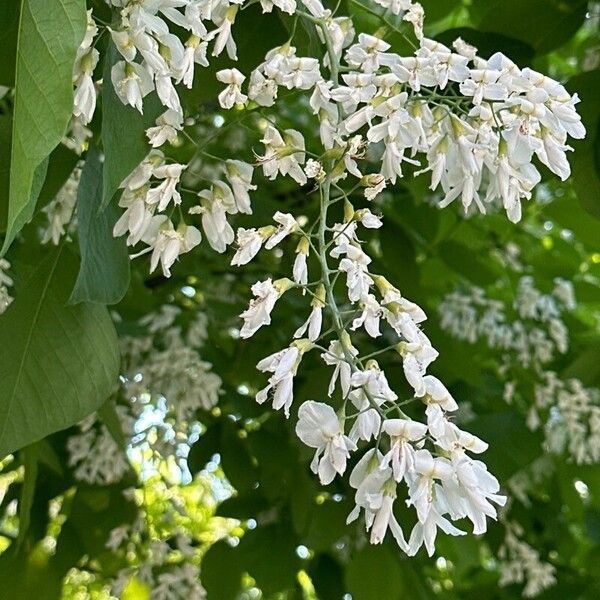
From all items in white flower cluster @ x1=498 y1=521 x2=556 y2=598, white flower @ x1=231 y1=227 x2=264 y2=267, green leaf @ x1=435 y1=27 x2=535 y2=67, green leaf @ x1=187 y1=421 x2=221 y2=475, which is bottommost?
white flower cluster @ x1=498 y1=521 x2=556 y2=598

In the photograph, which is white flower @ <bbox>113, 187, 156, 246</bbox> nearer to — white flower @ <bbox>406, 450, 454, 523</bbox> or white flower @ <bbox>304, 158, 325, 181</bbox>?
white flower @ <bbox>304, 158, 325, 181</bbox>

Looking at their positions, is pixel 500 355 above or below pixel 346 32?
below

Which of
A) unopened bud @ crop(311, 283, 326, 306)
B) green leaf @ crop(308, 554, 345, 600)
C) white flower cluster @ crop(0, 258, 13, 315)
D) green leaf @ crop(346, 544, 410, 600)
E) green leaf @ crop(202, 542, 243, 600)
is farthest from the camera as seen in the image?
green leaf @ crop(308, 554, 345, 600)

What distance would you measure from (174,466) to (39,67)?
1.18 m

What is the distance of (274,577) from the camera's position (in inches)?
69.9

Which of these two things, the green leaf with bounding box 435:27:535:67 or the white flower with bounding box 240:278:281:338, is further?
the green leaf with bounding box 435:27:535:67

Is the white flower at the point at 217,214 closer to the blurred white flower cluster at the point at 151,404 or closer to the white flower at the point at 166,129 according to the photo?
the white flower at the point at 166,129

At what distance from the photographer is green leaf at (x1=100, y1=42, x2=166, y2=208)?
76 centimetres

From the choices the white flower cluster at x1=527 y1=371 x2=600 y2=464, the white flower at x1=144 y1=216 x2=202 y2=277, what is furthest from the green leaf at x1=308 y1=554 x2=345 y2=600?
the white flower at x1=144 y1=216 x2=202 y2=277

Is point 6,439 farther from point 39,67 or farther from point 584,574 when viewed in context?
point 584,574

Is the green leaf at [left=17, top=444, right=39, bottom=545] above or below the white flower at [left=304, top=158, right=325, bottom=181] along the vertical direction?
below

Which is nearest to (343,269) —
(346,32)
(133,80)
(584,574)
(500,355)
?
(133,80)

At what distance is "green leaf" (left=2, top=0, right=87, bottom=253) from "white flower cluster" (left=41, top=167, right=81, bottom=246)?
1.60ft

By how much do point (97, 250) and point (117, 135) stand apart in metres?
0.11
